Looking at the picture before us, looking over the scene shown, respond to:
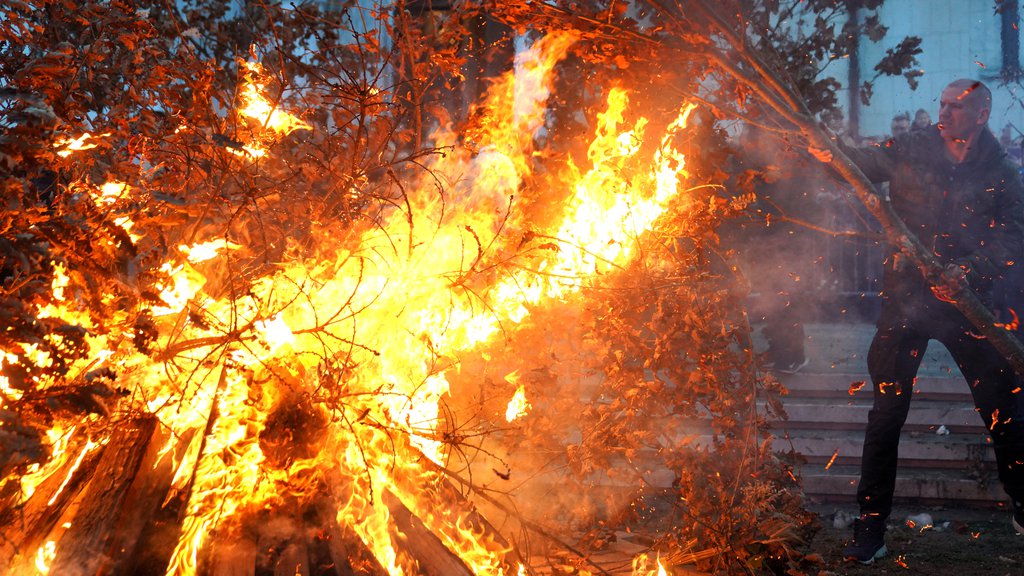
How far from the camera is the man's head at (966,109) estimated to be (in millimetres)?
4656

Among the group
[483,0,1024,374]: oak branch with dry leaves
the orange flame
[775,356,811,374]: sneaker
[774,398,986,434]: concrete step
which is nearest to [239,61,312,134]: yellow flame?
the orange flame

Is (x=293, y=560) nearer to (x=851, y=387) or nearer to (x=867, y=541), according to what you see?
(x=867, y=541)

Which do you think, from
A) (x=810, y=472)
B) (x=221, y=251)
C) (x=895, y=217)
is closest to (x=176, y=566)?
(x=221, y=251)

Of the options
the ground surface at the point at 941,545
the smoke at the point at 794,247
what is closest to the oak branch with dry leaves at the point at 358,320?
the ground surface at the point at 941,545

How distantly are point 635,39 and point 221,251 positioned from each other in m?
2.87

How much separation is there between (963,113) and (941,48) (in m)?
10.2

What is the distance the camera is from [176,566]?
319 centimetres

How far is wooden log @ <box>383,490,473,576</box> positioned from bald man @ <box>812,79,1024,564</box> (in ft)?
8.96

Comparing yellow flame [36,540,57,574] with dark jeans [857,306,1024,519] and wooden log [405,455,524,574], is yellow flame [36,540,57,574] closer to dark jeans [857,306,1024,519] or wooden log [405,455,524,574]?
wooden log [405,455,524,574]

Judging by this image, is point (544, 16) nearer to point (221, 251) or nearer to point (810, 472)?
point (221, 251)

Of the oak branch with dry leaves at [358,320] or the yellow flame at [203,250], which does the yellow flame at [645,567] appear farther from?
the yellow flame at [203,250]

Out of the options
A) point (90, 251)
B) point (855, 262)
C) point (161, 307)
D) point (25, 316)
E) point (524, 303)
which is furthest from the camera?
point (855, 262)

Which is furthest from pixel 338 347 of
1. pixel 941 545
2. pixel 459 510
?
pixel 941 545

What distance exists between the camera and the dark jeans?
4.48 m
